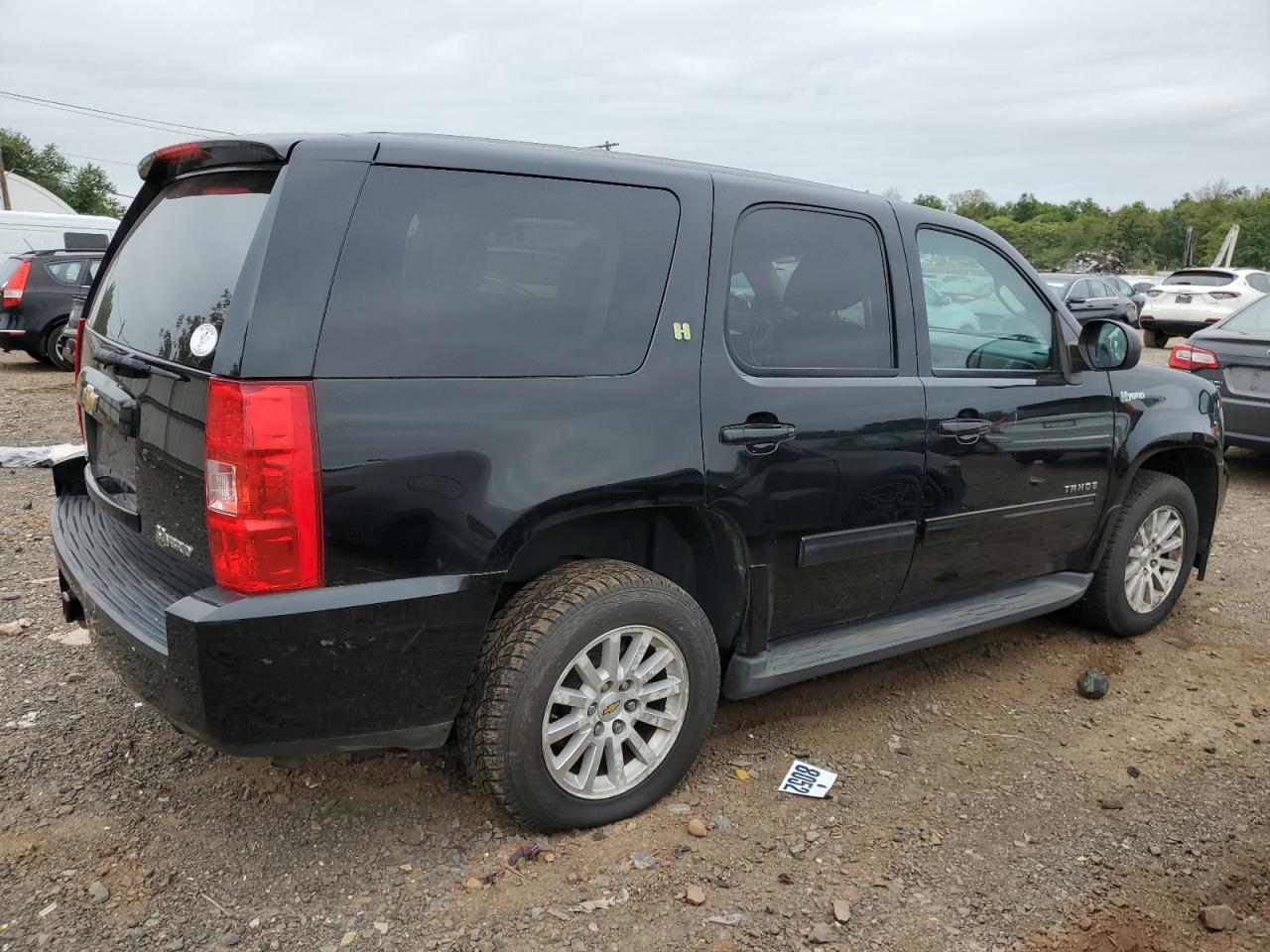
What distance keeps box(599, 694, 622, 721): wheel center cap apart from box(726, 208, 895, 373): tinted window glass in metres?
1.04

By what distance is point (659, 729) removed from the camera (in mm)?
2949

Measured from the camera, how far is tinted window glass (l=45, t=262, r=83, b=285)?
1316 centimetres

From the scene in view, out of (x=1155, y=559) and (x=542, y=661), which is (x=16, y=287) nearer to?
(x=542, y=661)

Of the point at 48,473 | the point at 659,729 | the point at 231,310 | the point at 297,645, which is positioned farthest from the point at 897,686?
the point at 48,473

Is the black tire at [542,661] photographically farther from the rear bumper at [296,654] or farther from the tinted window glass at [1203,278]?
the tinted window glass at [1203,278]

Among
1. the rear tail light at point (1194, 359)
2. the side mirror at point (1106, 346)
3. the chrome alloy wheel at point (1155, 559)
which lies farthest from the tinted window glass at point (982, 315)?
the rear tail light at point (1194, 359)

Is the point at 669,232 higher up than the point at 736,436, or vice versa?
the point at 669,232

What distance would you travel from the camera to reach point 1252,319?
26.4 feet

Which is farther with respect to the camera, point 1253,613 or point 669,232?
point 1253,613

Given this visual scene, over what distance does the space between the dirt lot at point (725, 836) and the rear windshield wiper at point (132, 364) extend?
127 cm

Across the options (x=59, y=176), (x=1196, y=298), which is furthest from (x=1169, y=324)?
(x=59, y=176)

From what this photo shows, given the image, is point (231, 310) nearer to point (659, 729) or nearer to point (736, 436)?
point (736, 436)

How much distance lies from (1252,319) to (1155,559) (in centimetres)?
461

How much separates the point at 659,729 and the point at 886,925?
31.3 inches
